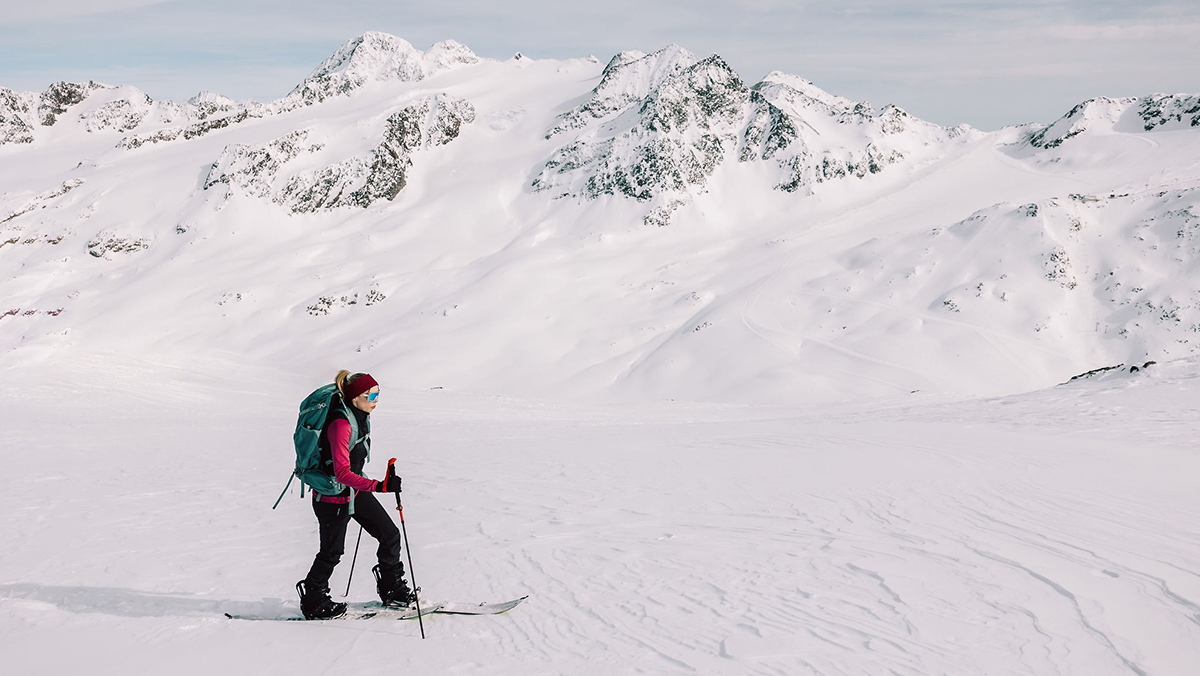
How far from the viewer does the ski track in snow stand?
5156mm

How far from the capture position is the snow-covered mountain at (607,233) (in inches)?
2012

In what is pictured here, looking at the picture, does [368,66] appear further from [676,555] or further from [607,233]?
[676,555]

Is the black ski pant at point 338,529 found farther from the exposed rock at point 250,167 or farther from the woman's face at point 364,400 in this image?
the exposed rock at point 250,167

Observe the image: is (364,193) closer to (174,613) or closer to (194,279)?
(194,279)

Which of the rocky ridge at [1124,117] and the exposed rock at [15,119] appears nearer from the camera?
the rocky ridge at [1124,117]

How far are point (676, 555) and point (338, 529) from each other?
362 centimetres

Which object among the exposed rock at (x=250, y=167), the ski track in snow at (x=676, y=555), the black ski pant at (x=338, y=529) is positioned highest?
the exposed rock at (x=250, y=167)

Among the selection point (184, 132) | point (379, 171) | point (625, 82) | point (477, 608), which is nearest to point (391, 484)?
point (477, 608)

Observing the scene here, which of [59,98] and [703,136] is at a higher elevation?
[59,98]

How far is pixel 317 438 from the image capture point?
19.0 feet

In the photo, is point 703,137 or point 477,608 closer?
point 477,608

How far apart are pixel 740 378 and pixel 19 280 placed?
85.1 metres

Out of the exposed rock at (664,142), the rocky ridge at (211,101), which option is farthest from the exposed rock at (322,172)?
the rocky ridge at (211,101)

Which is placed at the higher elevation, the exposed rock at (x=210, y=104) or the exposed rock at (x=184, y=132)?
the exposed rock at (x=210, y=104)
